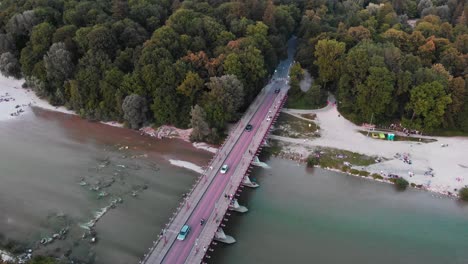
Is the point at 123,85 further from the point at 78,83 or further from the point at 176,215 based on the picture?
the point at 176,215

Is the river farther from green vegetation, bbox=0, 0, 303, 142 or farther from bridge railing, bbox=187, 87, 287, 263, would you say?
green vegetation, bbox=0, 0, 303, 142

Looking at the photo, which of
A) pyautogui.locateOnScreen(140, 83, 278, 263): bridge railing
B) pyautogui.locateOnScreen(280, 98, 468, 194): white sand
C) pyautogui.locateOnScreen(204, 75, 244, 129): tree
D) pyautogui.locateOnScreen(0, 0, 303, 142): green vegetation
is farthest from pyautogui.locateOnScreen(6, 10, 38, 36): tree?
pyautogui.locateOnScreen(280, 98, 468, 194): white sand

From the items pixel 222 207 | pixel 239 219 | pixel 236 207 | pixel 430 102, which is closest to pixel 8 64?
pixel 222 207

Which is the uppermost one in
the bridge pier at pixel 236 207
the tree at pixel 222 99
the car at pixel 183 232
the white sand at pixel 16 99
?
the tree at pixel 222 99

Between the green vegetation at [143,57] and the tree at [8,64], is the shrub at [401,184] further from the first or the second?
the tree at [8,64]

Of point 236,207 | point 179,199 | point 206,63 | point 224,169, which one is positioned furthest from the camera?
point 206,63

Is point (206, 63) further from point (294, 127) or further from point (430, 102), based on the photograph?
point (430, 102)

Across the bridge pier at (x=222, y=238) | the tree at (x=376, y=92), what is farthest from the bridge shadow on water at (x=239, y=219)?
the tree at (x=376, y=92)
